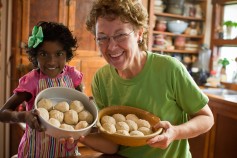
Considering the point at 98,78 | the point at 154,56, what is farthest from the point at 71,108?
the point at 154,56

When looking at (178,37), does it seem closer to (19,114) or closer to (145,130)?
(145,130)

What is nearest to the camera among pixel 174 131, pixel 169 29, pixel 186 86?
pixel 174 131

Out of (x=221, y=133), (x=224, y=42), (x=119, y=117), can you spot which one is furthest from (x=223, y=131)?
(x=119, y=117)

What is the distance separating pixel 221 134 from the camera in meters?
2.54

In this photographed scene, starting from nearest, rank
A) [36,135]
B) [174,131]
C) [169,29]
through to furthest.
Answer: [174,131], [36,135], [169,29]

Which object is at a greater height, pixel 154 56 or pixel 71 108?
pixel 154 56

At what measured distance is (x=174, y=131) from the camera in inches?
40.4

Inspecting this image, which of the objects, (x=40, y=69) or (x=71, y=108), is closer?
(x=71, y=108)

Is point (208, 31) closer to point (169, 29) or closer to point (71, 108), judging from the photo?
point (169, 29)

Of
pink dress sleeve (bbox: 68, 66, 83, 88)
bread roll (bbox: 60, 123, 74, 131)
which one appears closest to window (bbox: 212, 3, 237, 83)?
pink dress sleeve (bbox: 68, 66, 83, 88)

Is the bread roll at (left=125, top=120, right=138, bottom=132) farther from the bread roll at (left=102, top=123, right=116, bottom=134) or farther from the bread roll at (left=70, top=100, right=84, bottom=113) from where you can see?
the bread roll at (left=70, top=100, right=84, bottom=113)

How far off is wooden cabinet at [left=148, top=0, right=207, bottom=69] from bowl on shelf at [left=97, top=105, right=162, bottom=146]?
217cm

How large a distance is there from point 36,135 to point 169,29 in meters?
2.50

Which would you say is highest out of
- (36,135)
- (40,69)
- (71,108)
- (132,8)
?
(132,8)
